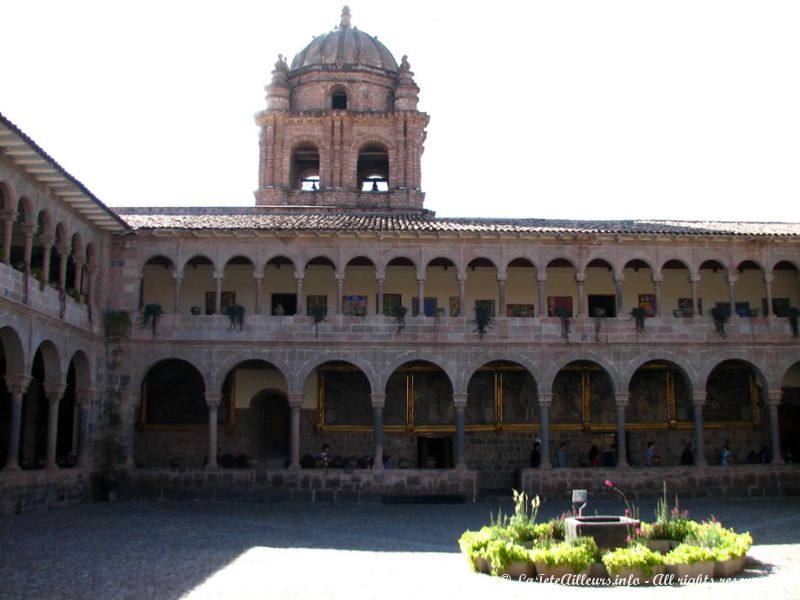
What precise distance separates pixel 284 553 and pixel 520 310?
1602cm

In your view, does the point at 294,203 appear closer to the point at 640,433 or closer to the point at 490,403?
the point at 490,403

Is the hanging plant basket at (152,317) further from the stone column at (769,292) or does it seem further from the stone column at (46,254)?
the stone column at (769,292)

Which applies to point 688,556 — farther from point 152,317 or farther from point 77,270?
point 152,317

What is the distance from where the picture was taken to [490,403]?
3061 cm

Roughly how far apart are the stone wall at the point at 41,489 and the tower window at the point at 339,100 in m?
19.3

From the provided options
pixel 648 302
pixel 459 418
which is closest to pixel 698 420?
pixel 648 302

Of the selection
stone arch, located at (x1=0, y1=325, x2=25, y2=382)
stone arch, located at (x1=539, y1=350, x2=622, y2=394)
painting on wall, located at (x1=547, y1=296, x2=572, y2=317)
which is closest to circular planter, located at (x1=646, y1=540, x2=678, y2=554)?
stone arch, located at (x1=539, y1=350, x2=622, y2=394)

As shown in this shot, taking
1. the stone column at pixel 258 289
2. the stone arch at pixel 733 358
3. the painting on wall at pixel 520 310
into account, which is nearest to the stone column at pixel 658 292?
the stone arch at pixel 733 358

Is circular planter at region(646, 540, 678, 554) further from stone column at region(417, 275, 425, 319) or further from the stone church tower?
the stone church tower

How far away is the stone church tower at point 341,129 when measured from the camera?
122ft

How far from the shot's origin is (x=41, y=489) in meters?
23.0

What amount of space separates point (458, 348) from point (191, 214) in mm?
11177

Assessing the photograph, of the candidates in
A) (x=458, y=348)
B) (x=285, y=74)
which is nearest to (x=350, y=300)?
(x=458, y=348)

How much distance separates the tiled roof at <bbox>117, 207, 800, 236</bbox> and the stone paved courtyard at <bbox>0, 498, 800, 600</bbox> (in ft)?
27.1
